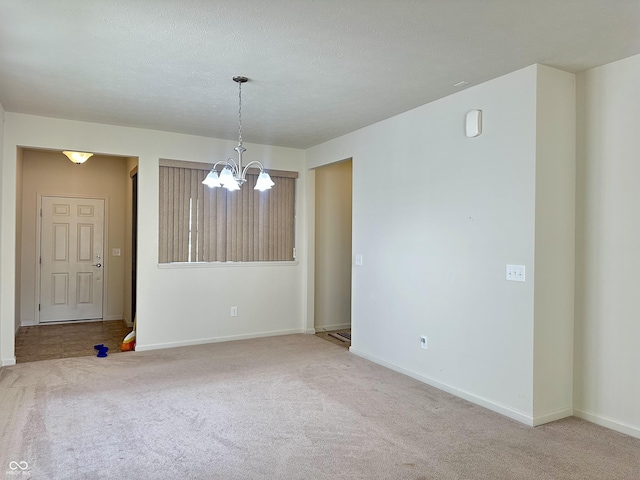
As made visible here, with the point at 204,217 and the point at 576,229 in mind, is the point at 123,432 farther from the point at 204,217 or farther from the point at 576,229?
the point at 576,229

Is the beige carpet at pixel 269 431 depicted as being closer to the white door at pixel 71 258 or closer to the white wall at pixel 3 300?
the white wall at pixel 3 300

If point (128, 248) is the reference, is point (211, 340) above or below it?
below

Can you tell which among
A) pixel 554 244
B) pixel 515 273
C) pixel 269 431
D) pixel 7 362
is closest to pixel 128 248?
pixel 7 362

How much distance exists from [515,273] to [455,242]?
645mm

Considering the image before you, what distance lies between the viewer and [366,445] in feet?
9.24

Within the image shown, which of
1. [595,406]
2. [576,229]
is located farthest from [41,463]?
[576,229]

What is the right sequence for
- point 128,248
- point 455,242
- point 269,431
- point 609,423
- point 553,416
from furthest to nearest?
1. point 128,248
2. point 455,242
3. point 553,416
4. point 609,423
5. point 269,431

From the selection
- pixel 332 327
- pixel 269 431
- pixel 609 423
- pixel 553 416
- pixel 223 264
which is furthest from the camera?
pixel 332 327

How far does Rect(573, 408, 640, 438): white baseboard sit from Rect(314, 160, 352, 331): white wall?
374 cm

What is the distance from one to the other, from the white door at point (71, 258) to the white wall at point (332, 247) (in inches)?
145

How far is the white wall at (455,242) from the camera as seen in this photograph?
3.25m

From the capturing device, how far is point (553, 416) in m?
3.24

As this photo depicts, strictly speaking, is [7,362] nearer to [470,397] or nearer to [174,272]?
[174,272]

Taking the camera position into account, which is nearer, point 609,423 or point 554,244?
point 609,423
